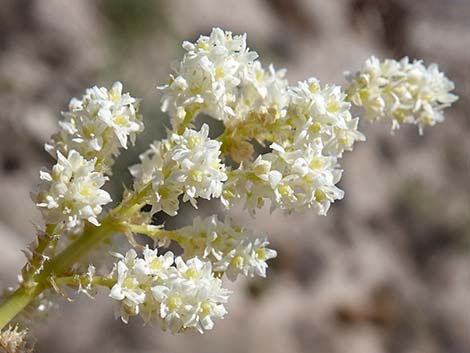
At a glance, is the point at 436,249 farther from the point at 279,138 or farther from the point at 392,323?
the point at 279,138

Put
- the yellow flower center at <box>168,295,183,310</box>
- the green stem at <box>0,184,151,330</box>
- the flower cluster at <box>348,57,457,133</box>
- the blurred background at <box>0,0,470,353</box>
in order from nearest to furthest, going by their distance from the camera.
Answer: the yellow flower center at <box>168,295,183,310</box>
the green stem at <box>0,184,151,330</box>
the flower cluster at <box>348,57,457,133</box>
the blurred background at <box>0,0,470,353</box>

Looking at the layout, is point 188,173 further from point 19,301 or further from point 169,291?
point 19,301

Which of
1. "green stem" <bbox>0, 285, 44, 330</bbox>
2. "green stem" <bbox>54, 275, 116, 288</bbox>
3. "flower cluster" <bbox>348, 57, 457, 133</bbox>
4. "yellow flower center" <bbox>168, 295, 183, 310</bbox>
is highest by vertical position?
"flower cluster" <bbox>348, 57, 457, 133</bbox>

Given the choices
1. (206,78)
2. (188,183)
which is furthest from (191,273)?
(206,78)

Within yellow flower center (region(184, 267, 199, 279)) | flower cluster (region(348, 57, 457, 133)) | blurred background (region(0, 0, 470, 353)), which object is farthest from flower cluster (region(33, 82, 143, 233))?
blurred background (region(0, 0, 470, 353))

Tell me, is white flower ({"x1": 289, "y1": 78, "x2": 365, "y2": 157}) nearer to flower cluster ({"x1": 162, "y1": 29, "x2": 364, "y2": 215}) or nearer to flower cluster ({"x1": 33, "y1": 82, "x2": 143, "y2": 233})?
flower cluster ({"x1": 162, "y1": 29, "x2": 364, "y2": 215})

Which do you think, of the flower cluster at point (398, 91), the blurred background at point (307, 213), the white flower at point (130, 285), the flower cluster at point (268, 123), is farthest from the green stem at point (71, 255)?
the blurred background at point (307, 213)

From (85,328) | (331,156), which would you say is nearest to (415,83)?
(331,156)
